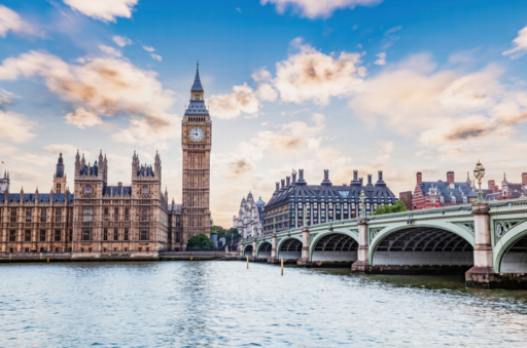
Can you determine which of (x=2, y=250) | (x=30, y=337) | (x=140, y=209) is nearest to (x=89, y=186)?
(x=140, y=209)

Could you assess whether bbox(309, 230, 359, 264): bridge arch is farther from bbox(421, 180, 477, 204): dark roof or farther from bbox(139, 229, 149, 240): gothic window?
bbox(139, 229, 149, 240): gothic window

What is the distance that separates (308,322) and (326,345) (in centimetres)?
599

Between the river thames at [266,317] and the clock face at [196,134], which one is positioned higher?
the clock face at [196,134]

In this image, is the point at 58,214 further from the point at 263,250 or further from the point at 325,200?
the point at 325,200

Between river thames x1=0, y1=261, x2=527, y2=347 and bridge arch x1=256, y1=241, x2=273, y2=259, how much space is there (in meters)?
78.4

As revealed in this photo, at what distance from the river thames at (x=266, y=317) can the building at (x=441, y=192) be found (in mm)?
83435

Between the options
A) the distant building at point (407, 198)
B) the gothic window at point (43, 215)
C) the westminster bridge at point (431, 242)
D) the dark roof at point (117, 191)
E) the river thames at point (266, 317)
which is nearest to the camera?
the river thames at point (266, 317)

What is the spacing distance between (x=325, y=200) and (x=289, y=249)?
5394cm

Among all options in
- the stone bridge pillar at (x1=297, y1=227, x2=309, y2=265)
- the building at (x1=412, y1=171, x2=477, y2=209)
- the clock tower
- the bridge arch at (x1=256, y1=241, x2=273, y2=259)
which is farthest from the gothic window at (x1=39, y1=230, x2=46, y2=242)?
the building at (x1=412, y1=171, x2=477, y2=209)

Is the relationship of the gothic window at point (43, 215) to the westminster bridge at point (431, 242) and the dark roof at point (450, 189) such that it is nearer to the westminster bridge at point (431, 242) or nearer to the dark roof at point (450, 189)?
the westminster bridge at point (431, 242)

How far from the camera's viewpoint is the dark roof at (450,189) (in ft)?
424

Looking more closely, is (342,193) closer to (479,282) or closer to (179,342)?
(479,282)

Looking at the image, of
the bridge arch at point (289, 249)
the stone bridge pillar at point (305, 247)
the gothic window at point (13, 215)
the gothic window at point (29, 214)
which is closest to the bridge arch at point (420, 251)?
the stone bridge pillar at point (305, 247)

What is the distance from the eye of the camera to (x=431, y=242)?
65.8 m
